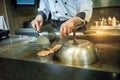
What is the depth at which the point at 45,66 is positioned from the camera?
749 millimetres

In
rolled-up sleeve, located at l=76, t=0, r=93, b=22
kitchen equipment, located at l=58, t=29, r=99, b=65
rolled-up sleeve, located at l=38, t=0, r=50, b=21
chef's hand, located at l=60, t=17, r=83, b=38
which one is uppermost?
rolled-up sleeve, located at l=38, t=0, r=50, b=21

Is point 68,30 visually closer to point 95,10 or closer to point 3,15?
point 95,10

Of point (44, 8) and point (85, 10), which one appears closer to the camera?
point (85, 10)

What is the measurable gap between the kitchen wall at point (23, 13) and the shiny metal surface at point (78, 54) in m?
1.22

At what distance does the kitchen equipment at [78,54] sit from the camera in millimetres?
729

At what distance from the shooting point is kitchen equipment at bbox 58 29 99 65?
28.7 inches

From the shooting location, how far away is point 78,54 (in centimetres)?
74

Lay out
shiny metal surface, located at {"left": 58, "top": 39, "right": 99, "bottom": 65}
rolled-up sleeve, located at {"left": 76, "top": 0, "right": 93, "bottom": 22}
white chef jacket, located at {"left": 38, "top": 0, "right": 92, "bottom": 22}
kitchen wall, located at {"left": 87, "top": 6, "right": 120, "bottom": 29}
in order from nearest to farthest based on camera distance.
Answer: shiny metal surface, located at {"left": 58, "top": 39, "right": 99, "bottom": 65}
rolled-up sleeve, located at {"left": 76, "top": 0, "right": 93, "bottom": 22}
white chef jacket, located at {"left": 38, "top": 0, "right": 92, "bottom": 22}
kitchen wall, located at {"left": 87, "top": 6, "right": 120, "bottom": 29}

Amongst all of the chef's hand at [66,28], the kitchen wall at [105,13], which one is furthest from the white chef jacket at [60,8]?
the kitchen wall at [105,13]

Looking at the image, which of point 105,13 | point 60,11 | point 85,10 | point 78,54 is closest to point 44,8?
point 60,11

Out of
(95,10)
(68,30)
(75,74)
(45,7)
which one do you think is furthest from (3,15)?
(75,74)

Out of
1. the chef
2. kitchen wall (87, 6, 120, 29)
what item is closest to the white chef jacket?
the chef

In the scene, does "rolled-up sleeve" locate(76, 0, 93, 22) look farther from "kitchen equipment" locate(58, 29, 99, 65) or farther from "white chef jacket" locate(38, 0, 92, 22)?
"kitchen equipment" locate(58, 29, 99, 65)

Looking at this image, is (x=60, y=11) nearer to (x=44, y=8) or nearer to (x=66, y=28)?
(x=44, y=8)
